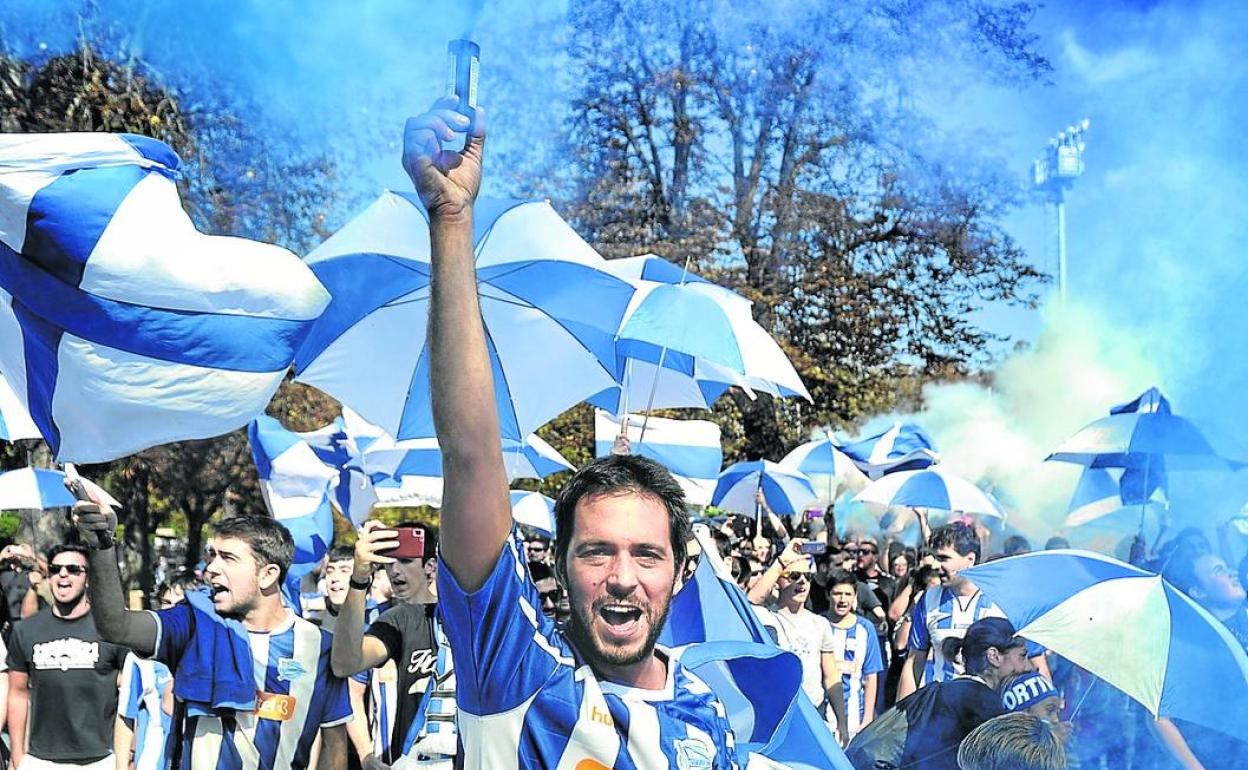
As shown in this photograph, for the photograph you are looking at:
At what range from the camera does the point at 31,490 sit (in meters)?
9.07

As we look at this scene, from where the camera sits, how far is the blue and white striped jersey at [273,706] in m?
5.15

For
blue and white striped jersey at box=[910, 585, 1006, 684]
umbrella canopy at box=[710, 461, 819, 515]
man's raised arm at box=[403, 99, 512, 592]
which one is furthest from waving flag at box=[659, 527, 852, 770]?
umbrella canopy at box=[710, 461, 819, 515]

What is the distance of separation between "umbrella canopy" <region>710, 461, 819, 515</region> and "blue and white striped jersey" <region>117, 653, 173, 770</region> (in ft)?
26.0

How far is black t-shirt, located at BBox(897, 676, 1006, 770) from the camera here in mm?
4410

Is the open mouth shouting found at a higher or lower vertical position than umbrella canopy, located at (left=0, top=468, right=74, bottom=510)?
lower

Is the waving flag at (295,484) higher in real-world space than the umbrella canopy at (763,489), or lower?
lower

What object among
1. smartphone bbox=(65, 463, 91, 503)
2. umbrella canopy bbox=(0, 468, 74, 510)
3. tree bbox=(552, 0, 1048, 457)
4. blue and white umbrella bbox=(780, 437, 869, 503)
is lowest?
smartphone bbox=(65, 463, 91, 503)

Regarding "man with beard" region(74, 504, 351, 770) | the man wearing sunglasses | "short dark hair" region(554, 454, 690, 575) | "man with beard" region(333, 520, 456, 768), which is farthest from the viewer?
the man wearing sunglasses

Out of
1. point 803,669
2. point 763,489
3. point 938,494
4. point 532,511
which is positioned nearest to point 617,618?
point 803,669

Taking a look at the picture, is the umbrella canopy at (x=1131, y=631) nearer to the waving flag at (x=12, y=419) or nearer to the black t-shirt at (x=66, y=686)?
the waving flag at (x=12, y=419)

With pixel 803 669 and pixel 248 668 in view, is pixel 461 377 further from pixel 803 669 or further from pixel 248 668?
pixel 248 668

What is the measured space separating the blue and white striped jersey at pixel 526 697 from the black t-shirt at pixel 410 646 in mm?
3461

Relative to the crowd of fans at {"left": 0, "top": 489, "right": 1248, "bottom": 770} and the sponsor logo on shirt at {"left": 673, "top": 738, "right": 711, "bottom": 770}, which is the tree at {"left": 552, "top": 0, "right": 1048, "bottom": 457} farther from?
the sponsor logo on shirt at {"left": 673, "top": 738, "right": 711, "bottom": 770}

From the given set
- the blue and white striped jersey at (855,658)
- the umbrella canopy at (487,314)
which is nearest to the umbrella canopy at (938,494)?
the blue and white striped jersey at (855,658)
